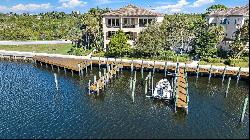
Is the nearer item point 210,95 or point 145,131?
point 145,131

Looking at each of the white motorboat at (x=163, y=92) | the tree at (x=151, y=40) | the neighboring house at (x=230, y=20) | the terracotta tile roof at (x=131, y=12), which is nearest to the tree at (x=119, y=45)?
the tree at (x=151, y=40)

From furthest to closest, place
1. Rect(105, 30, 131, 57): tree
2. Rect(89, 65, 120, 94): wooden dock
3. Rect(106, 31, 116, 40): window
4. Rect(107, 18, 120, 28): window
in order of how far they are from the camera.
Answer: Rect(106, 31, 116, 40): window, Rect(107, 18, 120, 28): window, Rect(105, 30, 131, 57): tree, Rect(89, 65, 120, 94): wooden dock

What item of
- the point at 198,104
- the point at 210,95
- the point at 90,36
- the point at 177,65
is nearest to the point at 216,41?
the point at 177,65

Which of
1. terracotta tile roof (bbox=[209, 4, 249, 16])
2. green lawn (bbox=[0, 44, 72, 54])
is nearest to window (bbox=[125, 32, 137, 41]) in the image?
green lawn (bbox=[0, 44, 72, 54])

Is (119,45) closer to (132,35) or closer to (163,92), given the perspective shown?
(132,35)

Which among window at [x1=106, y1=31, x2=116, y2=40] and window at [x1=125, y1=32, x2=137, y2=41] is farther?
window at [x1=106, y1=31, x2=116, y2=40]

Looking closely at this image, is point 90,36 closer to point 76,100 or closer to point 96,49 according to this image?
point 96,49

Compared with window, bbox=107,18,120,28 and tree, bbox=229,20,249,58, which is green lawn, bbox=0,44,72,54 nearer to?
window, bbox=107,18,120,28
